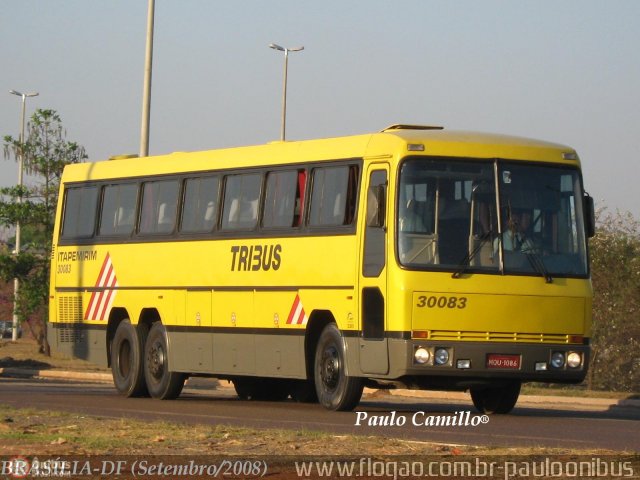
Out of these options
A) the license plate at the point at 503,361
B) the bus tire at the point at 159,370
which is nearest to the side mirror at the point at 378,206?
the license plate at the point at 503,361

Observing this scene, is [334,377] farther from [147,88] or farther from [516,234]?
[147,88]

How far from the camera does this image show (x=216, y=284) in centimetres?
2292

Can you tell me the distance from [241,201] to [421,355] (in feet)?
15.6

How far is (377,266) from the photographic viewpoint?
63.7ft

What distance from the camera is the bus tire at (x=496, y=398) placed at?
822 inches

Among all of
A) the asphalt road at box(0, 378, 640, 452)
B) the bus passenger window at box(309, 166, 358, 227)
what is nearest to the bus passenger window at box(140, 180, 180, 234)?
the asphalt road at box(0, 378, 640, 452)

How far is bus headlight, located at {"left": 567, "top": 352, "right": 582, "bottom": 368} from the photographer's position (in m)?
19.6

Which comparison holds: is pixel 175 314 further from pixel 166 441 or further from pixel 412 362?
pixel 166 441

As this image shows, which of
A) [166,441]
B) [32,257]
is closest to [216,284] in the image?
[166,441]

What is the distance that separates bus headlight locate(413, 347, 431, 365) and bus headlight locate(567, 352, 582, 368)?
1.91 meters

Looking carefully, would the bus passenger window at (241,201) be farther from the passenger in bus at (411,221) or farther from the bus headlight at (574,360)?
the bus headlight at (574,360)

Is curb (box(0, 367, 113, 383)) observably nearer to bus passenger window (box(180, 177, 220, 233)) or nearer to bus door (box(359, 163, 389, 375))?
bus passenger window (box(180, 177, 220, 233))

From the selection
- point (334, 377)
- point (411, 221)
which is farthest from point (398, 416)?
point (411, 221)

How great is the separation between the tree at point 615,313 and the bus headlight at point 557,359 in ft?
53.7
